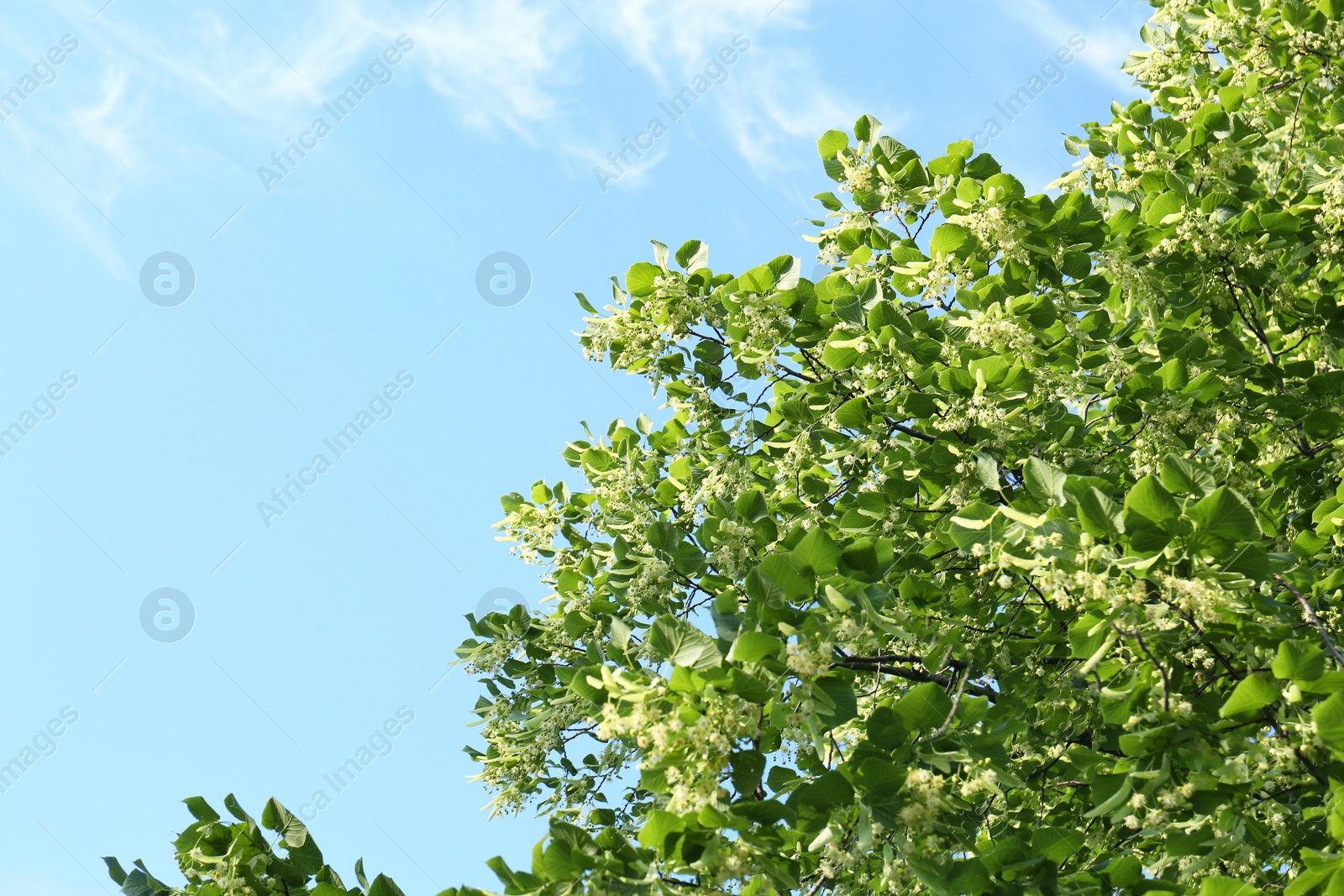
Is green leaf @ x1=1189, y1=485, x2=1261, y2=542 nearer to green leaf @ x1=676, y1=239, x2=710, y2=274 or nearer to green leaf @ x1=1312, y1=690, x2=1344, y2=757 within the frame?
green leaf @ x1=1312, y1=690, x2=1344, y2=757

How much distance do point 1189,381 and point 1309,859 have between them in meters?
3.13

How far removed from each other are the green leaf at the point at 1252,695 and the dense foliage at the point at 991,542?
13mm

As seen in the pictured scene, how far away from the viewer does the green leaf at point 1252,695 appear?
140 inches

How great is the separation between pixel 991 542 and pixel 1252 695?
1.11m

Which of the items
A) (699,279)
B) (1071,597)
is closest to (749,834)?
(1071,597)

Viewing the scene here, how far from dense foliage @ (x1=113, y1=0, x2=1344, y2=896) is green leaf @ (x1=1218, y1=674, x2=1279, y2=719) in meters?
0.01

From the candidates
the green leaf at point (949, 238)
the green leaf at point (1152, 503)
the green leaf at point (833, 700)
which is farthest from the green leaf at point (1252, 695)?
the green leaf at point (949, 238)

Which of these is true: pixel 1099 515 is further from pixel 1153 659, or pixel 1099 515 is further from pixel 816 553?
pixel 816 553

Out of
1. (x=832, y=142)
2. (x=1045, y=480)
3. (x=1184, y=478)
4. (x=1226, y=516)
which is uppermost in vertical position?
(x=832, y=142)

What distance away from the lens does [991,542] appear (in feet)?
13.4

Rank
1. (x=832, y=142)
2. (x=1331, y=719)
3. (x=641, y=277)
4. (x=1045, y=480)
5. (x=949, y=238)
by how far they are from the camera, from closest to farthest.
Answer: (x=1331, y=719)
(x=1045, y=480)
(x=949, y=238)
(x=641, y=277)
(x=832, y=142)

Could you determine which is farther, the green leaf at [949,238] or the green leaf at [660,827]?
the green leaf at [949,238]

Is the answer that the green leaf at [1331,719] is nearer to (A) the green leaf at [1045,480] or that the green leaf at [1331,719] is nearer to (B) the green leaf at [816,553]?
(A) the green leaf at [1045,480]

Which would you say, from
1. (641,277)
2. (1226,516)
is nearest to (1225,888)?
(1226,516)
